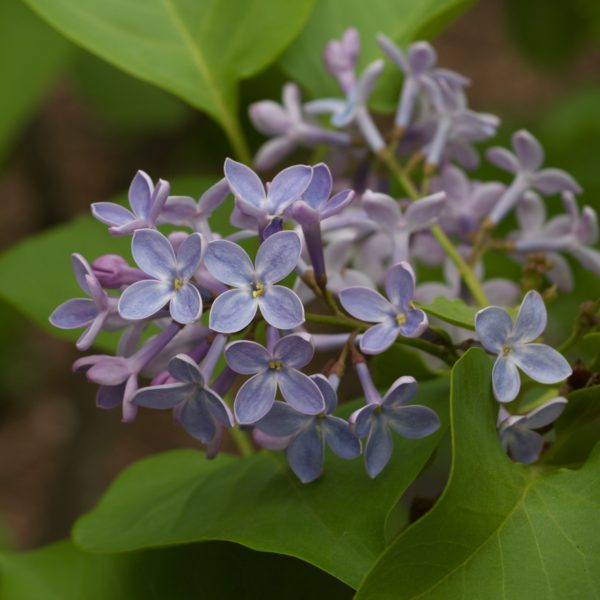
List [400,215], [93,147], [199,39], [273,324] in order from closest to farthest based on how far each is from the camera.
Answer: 1. [273,324]
2. [400,215]
3. [199,39]
4. [93,147]

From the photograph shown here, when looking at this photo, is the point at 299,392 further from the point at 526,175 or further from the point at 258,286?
the point at 526,175

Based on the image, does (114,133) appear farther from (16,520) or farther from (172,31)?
(172,31)

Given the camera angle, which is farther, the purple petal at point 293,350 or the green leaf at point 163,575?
the green leaf at point 163,575

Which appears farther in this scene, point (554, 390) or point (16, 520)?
point (16, 520)

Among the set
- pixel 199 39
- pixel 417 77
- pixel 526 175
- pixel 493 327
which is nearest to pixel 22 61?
pixel 199 39

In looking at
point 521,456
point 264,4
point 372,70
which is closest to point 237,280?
point 521,456

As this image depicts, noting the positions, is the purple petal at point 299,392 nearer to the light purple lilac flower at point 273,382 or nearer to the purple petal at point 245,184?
the light purple lilac flower at point 273,382

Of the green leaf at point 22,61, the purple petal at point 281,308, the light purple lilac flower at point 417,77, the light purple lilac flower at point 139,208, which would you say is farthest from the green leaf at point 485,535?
the green leaf at point 22,61
